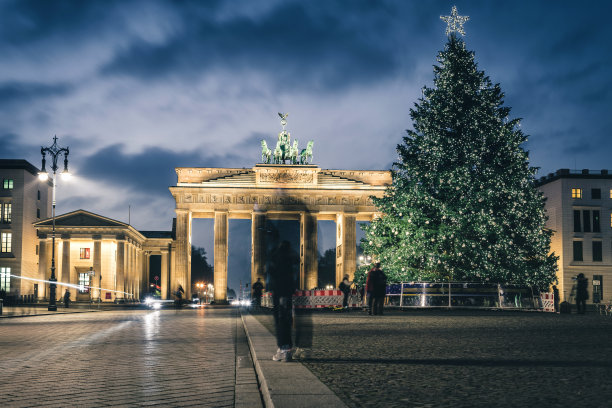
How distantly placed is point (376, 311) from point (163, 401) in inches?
811

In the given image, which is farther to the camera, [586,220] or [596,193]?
[596,193]

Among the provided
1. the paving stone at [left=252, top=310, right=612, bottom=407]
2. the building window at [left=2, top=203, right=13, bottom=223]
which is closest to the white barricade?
the paving stone at [left=252, top=310, right=612, bottom=407]

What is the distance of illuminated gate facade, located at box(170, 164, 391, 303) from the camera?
75.6 metres

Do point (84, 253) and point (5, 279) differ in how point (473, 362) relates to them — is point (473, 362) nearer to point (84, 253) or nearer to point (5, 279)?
point (5, 279)

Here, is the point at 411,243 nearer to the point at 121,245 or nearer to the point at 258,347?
the point at 258,347

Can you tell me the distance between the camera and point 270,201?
77000 mm

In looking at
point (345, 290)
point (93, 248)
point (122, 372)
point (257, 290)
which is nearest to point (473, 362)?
point (122, 372)

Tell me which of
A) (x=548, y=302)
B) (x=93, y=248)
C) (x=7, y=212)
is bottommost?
(x=548, y=302)

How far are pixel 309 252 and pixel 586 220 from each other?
29517 mm

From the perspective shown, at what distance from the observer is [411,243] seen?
33.5m

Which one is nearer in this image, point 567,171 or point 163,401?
point 163,401

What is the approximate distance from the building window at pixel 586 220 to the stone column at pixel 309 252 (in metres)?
28.5

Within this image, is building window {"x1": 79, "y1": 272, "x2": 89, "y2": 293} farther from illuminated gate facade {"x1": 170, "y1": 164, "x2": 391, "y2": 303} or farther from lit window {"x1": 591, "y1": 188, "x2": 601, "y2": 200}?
lit window {"x1": 591, "y1": 188, "x2": 601, "y2": 200}

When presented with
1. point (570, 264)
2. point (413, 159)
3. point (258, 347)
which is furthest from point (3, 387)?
point (570, 264)
